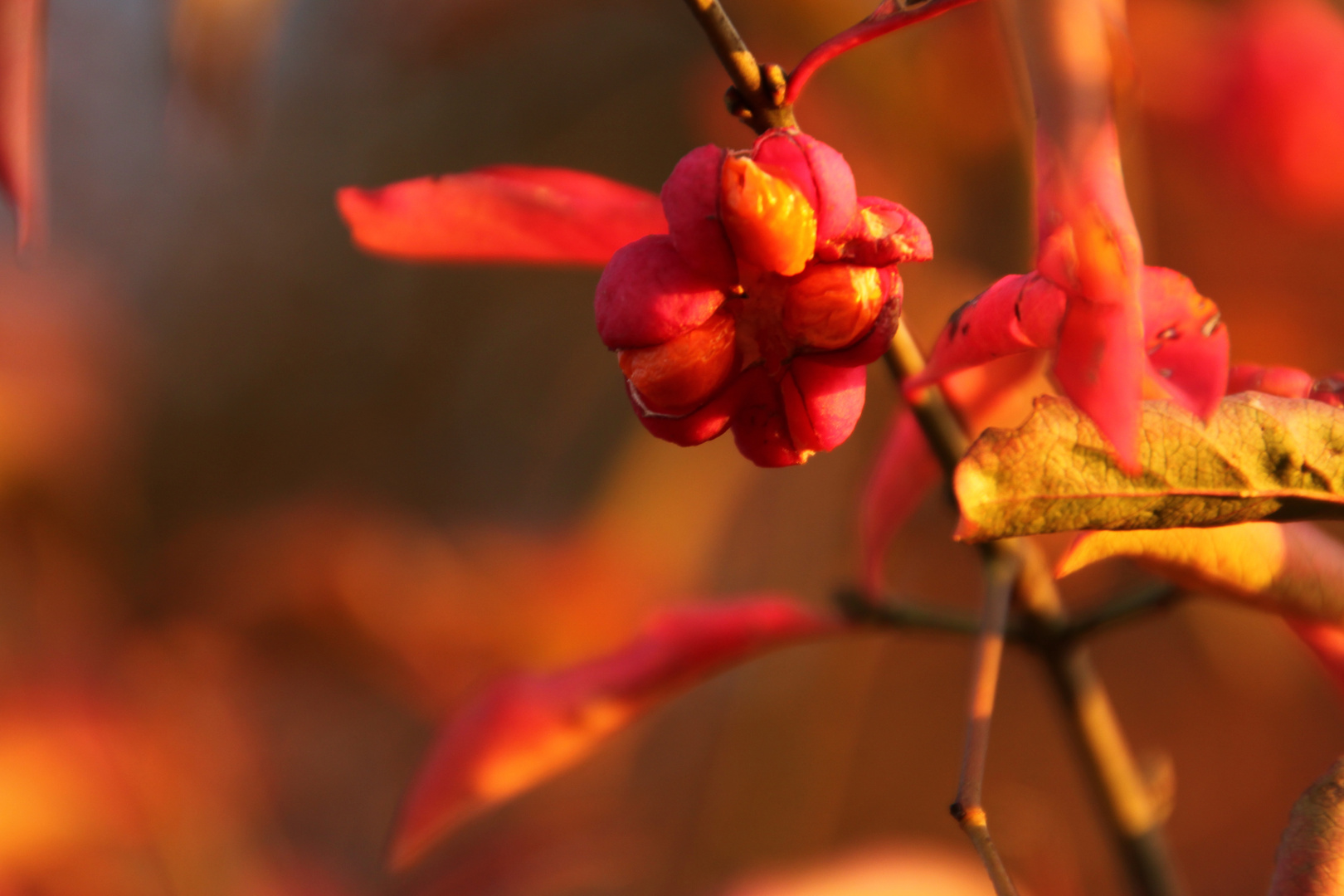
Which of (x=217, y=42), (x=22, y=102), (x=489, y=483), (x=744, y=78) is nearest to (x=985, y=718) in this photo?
(x=744, y=78)

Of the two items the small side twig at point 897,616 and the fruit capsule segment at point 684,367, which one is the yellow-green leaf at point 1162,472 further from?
the small side twig at point 897,616

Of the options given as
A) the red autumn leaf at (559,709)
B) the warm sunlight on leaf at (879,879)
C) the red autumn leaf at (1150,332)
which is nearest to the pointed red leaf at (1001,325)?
the red autumn leaf at (1150,332)

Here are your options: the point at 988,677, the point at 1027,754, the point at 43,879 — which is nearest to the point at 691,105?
the point at 1027,754

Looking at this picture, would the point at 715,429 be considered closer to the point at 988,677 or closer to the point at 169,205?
the point at 988,677

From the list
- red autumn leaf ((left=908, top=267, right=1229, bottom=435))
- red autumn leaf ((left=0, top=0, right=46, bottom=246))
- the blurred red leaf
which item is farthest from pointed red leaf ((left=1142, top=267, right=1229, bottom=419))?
the blurred red leaf

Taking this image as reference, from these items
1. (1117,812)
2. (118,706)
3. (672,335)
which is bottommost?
(1117,812)
